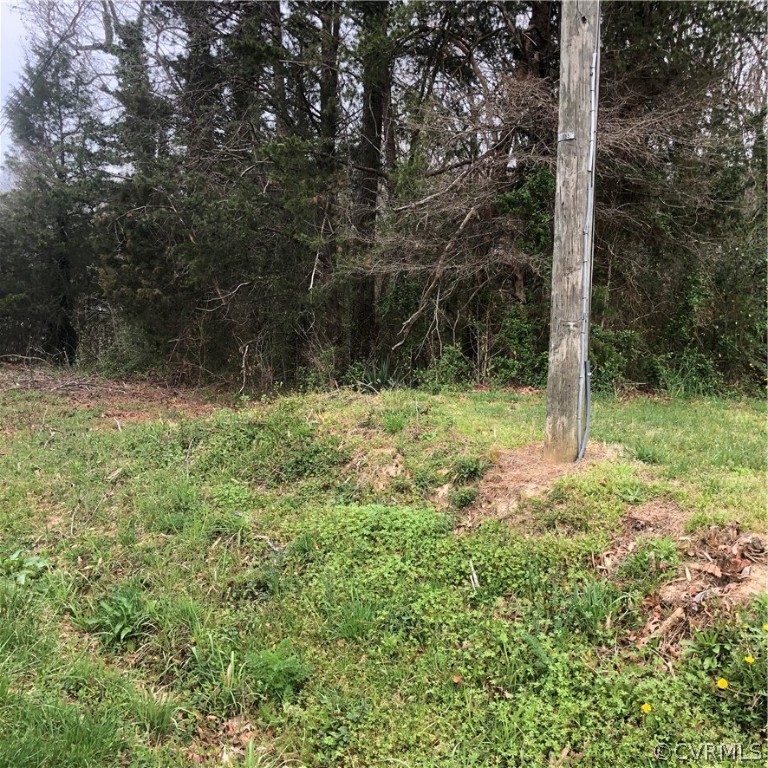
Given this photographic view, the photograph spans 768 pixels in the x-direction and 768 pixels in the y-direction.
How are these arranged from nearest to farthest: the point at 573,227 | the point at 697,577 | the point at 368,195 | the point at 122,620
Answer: the point at 697,577
the point at 122,620
the point at 573,227
the point at 368,195

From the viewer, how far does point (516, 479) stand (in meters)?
4.19

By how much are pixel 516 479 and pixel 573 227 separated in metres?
1.90

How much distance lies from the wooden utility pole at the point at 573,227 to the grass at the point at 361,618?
1.56 feet

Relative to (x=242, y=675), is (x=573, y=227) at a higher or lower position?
higher

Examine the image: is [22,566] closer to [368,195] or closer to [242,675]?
[242,675]

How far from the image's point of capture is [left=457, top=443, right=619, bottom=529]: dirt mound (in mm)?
3910

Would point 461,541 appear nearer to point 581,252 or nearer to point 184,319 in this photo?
point 581,252

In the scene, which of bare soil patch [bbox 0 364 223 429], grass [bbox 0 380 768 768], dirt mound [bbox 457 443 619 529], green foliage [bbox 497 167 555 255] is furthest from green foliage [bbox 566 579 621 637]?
green foliage [bbox 497 167 555 255]

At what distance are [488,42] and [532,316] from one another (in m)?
5.06

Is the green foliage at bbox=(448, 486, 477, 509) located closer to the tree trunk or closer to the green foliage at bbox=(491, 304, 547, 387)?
the green foliage at bbox=(491, 304, 547, 387)

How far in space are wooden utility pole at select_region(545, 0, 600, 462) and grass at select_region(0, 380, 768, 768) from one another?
48 cm

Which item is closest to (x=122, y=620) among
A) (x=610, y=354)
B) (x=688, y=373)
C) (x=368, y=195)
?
(x=610, y=354)

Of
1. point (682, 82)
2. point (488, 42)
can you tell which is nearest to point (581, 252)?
point (682, 82)

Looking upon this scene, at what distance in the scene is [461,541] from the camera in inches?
145
